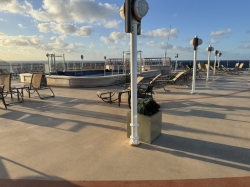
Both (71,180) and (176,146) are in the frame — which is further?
(176,146)

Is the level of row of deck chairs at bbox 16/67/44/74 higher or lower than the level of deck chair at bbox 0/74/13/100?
higher

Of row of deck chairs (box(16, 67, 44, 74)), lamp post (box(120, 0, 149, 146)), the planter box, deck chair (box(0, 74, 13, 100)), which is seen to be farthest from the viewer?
row of deck chairs (box(16, 67, 44, 74))

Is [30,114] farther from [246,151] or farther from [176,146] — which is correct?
[246,151]

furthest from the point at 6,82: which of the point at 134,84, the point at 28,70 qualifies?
the point at 28,70

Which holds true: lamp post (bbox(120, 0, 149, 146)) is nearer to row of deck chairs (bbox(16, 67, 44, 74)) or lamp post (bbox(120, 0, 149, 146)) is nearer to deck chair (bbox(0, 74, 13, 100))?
deck chair (bbox(0, 74, 13, 100))

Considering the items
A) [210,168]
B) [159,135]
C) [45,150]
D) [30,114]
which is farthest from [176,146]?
[30,114]

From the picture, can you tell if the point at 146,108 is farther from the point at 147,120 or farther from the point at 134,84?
the point at 134,84

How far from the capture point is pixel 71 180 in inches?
91.9

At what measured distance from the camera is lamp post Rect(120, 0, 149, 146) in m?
2.77

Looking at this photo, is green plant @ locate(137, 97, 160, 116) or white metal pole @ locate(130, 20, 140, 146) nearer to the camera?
white metal pole @ locate(130, 20, 140, 146)

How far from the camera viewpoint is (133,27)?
2.93m

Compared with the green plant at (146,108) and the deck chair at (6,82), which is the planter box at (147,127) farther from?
the deck chair at (6,82)

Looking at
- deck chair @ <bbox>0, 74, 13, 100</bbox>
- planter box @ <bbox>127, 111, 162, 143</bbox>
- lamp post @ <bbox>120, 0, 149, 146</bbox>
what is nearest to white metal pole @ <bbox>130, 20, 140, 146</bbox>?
lamp post @ <bbox>120, 0, 149, 146</bbox>

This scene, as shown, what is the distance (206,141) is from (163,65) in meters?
16.3
